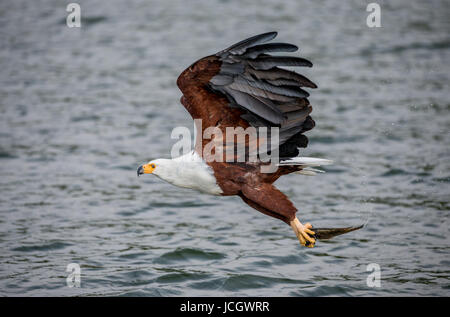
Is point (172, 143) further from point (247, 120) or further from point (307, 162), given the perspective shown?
→ point (307, 162)

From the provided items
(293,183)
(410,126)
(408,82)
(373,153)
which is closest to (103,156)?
(293,183)

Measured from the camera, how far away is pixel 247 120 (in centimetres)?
564

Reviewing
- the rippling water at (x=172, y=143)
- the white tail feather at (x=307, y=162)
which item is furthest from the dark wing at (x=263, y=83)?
the rippling water at (x=172, y=143)

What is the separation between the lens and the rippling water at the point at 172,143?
22.6 feet

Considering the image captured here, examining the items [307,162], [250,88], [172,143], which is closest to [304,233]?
[307,162]

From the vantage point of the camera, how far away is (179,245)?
7.46 m

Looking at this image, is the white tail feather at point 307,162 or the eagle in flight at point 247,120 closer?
the eagle in flight at point 247,120

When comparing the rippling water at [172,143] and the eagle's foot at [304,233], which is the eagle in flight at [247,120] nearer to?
the eagle's foot at [304,233]

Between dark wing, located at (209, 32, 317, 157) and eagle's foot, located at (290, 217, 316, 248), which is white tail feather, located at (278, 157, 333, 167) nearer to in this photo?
dark wing, located at (209, 32, 317, 157)

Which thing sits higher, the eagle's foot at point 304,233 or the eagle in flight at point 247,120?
the eagle in flight at point 247,120

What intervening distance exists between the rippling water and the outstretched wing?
164 centimetres

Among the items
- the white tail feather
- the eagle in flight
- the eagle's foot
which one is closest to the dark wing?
the eagle in flight

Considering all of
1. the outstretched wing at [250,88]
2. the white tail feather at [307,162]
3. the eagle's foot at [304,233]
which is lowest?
the eagle's foot at [304,233]
